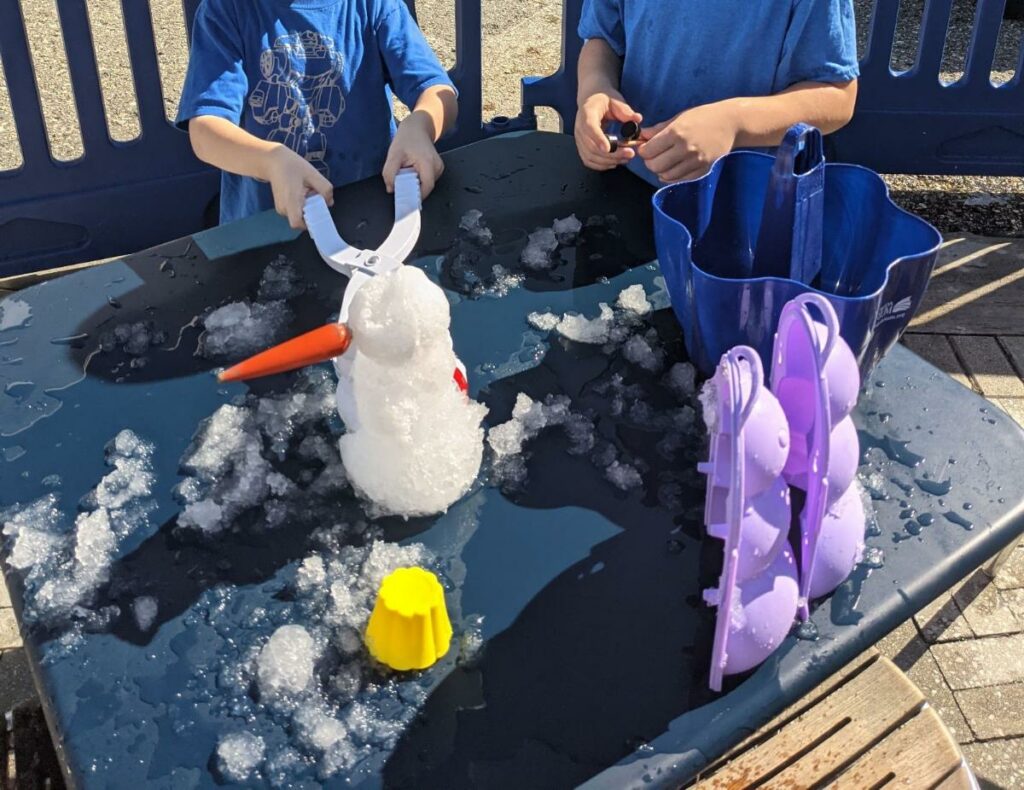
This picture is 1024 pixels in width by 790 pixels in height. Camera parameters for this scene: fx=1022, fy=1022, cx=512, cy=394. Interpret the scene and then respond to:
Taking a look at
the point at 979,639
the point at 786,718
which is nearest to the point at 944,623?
the point at 979,639

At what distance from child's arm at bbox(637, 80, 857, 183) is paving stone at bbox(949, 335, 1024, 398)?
34.4 inches

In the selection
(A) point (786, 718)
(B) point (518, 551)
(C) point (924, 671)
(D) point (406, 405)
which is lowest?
(C) point (924, 671)

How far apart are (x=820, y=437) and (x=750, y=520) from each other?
2.9 inches

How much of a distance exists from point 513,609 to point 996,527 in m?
0.42

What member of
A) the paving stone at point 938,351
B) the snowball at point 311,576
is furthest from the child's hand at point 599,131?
the paving stone at point 938,351

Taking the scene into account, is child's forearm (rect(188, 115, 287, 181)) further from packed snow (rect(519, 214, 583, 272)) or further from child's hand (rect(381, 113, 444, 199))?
packed snow (rect(519, 214, 583, 272))

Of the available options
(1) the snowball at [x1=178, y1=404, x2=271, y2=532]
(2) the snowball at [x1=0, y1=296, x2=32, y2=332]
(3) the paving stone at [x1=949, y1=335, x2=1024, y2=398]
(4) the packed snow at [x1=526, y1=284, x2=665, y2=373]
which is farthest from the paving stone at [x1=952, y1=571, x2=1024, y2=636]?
(2) the snowball at [x1=0, y1=296, x2=32, y2=332]

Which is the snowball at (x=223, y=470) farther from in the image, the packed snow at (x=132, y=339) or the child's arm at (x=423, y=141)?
the child's arm at (x=423, y=141)

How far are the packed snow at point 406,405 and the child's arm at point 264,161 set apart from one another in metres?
0.42

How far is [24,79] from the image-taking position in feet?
6.77

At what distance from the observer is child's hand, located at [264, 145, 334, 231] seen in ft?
3.98

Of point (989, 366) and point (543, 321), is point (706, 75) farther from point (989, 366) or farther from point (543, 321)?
point (989, 366)

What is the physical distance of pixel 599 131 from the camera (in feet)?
4.25

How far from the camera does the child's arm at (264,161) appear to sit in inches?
48.4
